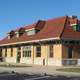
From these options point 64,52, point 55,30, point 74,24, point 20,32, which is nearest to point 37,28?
point 55,30

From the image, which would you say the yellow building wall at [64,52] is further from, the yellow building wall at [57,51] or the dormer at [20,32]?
the dormer at [20,32]

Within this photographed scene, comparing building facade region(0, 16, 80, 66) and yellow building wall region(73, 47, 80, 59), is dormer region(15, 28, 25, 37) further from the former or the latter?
yellow building wall region(73, 47, 80, 59)

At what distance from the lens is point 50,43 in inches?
1624

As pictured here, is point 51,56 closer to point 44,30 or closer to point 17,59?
point 44,30

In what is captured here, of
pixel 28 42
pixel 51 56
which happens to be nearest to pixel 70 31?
pixel 51 56

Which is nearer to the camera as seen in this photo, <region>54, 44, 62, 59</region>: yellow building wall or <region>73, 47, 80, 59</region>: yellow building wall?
→ <region>54, 44, 62, 59</region>: yellow building wall

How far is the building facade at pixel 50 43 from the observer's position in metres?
39.6

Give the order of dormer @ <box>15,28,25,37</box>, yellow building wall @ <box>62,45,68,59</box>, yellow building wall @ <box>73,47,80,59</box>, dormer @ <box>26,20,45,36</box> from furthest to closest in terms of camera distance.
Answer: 1. dormer @ <box>15,28,25,37</box>
2. dormer @ <box>26,20,45,36</box>
3. yellow building wall @ <box>73,47,80,59</box>
4. yellow building wall @ <box>62,45,68,59</box>

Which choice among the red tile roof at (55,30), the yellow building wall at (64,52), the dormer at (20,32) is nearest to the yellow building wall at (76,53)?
the yellow building wall at (64,52)

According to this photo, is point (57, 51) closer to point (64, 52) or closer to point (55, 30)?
point (64, 52)

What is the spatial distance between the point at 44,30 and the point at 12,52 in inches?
382

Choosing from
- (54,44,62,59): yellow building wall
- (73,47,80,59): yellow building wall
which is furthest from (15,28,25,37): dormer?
(73,47,80,59): yellow building wall

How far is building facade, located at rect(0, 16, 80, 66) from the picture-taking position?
130ft

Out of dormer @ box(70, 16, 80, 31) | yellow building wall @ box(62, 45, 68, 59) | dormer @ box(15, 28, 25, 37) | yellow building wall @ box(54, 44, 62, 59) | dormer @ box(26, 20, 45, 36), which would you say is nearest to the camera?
yellow building wall @ box(54, 44, 62, 59)
